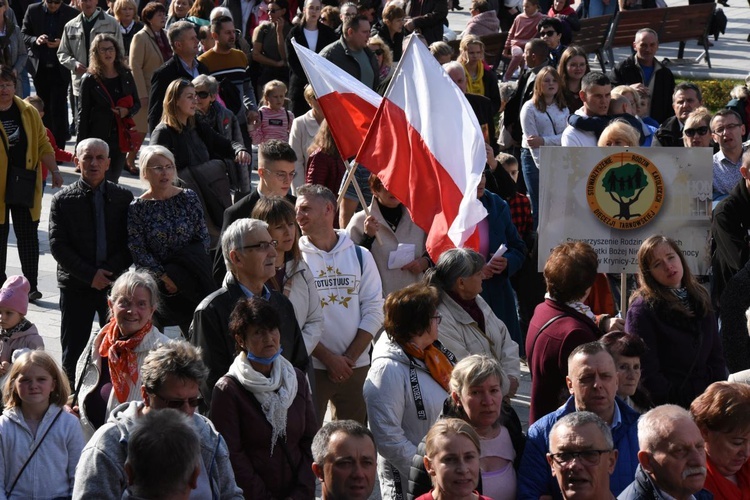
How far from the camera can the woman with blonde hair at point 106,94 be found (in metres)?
12.6

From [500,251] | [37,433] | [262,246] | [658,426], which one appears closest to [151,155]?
[262,246]

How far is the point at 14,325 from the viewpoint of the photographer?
7.52 m

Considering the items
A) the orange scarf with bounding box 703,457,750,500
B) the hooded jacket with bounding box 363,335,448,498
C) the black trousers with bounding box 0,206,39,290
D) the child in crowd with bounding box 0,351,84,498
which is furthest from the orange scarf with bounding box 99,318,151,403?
the black trousers with bounding box 0,206,39,290

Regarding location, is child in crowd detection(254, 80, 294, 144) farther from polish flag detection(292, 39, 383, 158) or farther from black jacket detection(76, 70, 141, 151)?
polish flag detection(292, 39, 383, 158)

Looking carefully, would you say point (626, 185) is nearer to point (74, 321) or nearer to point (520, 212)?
point (520, 212)

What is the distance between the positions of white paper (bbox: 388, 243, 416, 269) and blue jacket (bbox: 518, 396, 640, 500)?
8.24 feet

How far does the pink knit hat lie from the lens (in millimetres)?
7420

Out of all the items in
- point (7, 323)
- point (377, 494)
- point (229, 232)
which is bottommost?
point (377, 494)

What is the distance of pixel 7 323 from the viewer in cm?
748

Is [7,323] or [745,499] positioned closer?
[745,499]

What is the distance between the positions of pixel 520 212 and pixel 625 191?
4.08ft

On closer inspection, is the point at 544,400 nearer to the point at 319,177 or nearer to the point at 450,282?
the point at 450,282

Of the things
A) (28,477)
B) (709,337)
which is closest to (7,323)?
(28,477)

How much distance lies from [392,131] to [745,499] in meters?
3.72
